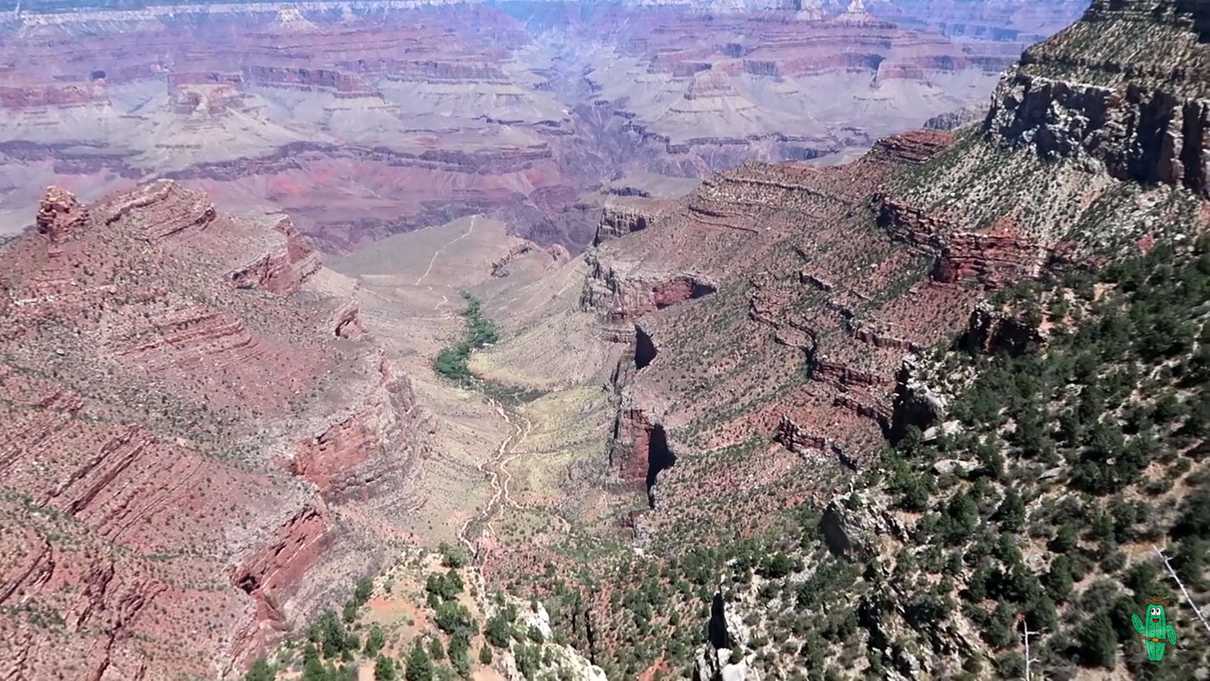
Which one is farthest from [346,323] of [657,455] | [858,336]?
[858,336]

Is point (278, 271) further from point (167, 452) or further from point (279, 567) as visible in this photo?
point (279, 567)

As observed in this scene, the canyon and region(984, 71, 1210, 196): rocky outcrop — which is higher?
region(984, 71, 1210, 196): rocky outcrop

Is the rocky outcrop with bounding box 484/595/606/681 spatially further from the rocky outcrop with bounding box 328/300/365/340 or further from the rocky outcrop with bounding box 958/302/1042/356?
the rocky outcrop with bounding box 328/300/365/340

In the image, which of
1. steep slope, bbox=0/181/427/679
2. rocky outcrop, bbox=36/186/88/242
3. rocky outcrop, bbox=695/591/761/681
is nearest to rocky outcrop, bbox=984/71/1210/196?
rocky outcrop, bbox=695/591/761/681

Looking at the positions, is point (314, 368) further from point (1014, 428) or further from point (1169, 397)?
point (1169, 397)

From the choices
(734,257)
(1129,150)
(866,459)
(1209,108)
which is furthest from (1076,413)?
(734,257)

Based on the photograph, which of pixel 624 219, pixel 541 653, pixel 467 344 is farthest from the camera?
pixel 624 219

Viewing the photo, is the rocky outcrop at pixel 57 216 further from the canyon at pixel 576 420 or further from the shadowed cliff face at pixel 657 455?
the shadowed cliff face at pixel 657 455
